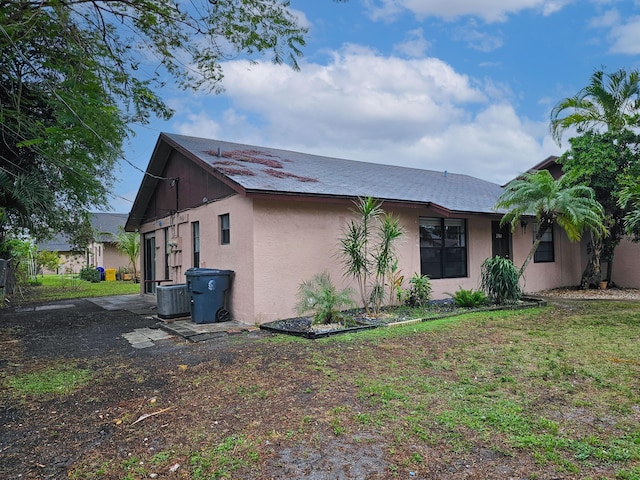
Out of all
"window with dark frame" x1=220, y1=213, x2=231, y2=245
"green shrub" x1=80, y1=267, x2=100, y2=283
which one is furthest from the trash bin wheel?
"green shrub" x1=80, y1=267, x2=100, y2=283

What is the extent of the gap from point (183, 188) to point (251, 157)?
6.83ft

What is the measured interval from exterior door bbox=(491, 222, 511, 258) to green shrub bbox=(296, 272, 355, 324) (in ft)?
20.0

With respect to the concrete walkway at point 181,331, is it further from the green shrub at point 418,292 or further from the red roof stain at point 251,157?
the red roof stain at point 251,157

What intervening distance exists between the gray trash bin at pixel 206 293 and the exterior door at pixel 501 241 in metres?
7.87

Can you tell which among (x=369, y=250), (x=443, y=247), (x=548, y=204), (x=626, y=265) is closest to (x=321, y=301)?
(x=369, y=250)

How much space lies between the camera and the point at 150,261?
47.4 feet

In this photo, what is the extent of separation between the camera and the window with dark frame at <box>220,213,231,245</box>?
8.87 meters

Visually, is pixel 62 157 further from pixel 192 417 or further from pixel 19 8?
pixel 192 417

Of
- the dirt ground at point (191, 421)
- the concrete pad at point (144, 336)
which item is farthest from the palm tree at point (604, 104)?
the concrete pad at point (144, 336)

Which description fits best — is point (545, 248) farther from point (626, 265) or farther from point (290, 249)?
point (290, 249)


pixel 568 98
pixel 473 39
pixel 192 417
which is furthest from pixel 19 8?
pixel 568 98

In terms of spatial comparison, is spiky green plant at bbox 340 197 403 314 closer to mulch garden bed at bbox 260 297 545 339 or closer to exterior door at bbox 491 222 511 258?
mulch garden bed at bbox 260 297 545 339

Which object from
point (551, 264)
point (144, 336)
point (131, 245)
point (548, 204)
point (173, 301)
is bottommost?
point (144, 336)

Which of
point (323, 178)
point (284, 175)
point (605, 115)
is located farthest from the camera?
point (605, 115)
